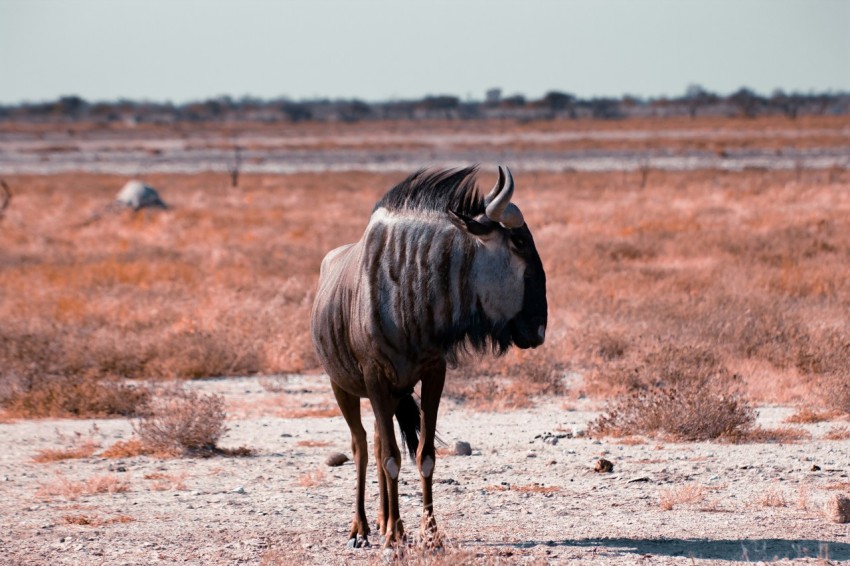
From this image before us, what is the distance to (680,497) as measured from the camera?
7344mm

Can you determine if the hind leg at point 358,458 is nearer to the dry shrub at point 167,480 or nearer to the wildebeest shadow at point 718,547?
the wildebeest shadow at point 718,547

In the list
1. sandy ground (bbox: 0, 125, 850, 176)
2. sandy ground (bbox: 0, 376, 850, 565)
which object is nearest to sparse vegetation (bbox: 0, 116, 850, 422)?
sandy ground (bbox: 0, 376, 850, 565)

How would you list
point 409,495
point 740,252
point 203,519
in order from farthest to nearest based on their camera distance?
point 740,252, point 409,495, point 203,519

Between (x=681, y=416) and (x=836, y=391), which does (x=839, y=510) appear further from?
(x=836, y=391)

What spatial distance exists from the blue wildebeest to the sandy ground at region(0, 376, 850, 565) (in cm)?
69

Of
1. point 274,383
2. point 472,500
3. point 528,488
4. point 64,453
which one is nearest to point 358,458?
point 472,500

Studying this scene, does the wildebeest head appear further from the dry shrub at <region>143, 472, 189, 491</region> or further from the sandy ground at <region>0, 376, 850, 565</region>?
the dry shrub at <region>143, 472, 189, 491</region>

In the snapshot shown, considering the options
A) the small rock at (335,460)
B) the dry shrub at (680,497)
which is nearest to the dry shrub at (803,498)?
the dry shrub at (680,497)

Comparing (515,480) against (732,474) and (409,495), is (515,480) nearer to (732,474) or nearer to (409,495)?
(409,495)

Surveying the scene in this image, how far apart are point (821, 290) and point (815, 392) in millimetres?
6026

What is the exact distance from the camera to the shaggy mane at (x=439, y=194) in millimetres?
6148

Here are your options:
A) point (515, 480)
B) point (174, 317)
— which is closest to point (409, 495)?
point (515, 480)

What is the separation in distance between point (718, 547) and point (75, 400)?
663 cm

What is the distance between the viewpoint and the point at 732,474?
26.2 feet
